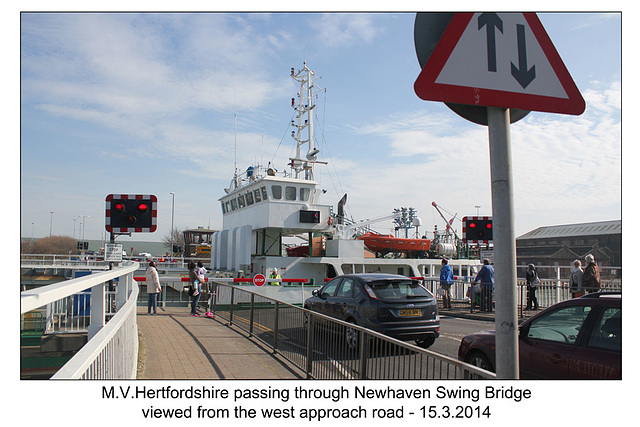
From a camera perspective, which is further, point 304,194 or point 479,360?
point 304,194

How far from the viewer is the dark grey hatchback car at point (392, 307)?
28.5ft

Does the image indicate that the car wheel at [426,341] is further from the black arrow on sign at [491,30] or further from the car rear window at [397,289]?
the black arrow on sign at [491,30]

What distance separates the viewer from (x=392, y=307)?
28.7 ft

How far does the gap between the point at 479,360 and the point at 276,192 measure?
18.7 metres

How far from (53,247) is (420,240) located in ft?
210

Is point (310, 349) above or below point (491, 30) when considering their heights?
below

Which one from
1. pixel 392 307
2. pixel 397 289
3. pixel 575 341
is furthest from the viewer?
pixel 397 289

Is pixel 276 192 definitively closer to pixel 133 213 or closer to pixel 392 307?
pixel 133 213

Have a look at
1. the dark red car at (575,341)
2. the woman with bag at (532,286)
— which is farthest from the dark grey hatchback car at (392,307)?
the woman with bag at (532,286)


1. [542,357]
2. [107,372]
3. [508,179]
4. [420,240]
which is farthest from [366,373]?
[420,240]

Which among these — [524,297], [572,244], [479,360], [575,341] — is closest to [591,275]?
[524,297]

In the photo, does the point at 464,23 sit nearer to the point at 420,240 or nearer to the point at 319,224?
the point at 319,224

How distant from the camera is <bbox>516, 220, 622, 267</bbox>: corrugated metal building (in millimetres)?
Answer: 37812

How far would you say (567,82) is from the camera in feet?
8.04
